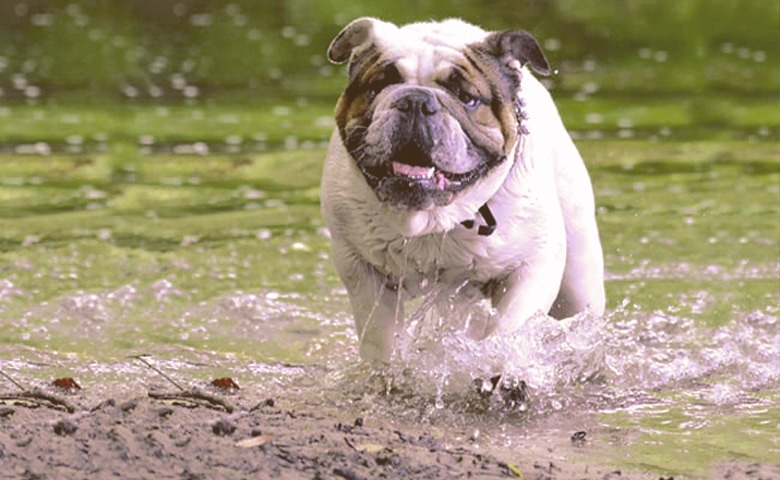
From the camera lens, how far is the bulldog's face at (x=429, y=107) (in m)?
5.53

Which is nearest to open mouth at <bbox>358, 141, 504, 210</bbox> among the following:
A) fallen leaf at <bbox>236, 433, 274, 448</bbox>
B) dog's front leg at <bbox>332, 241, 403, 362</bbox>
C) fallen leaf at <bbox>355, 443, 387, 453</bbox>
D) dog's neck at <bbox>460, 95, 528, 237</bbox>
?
dog's neck at <bbox>460, 95, 528, 237</bbox>

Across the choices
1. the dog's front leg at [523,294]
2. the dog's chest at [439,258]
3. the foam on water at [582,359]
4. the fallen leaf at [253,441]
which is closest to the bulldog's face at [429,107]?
the dog's chest at [439,258]

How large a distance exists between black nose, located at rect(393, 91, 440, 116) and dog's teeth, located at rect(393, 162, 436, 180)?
0.73ft

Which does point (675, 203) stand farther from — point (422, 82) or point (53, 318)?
point (422, 82)

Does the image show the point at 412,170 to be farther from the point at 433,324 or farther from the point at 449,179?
the point at 433,324

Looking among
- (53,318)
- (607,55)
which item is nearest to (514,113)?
(53,318)

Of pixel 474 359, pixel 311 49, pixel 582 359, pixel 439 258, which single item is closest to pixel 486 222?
pixel 439 258

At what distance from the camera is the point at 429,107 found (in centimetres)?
550

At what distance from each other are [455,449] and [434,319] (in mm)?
1320

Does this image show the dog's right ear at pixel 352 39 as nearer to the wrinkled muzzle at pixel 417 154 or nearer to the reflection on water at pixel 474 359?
the wrinkled muzzle at pixel 417 154

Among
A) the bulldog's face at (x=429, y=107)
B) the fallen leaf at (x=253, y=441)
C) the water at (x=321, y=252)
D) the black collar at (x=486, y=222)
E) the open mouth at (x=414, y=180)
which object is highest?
the bulldog's face at (x=429, y=107)

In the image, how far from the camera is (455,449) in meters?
5.46

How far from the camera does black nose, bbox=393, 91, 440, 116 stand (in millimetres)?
5484

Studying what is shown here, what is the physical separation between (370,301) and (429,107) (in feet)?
3.56
